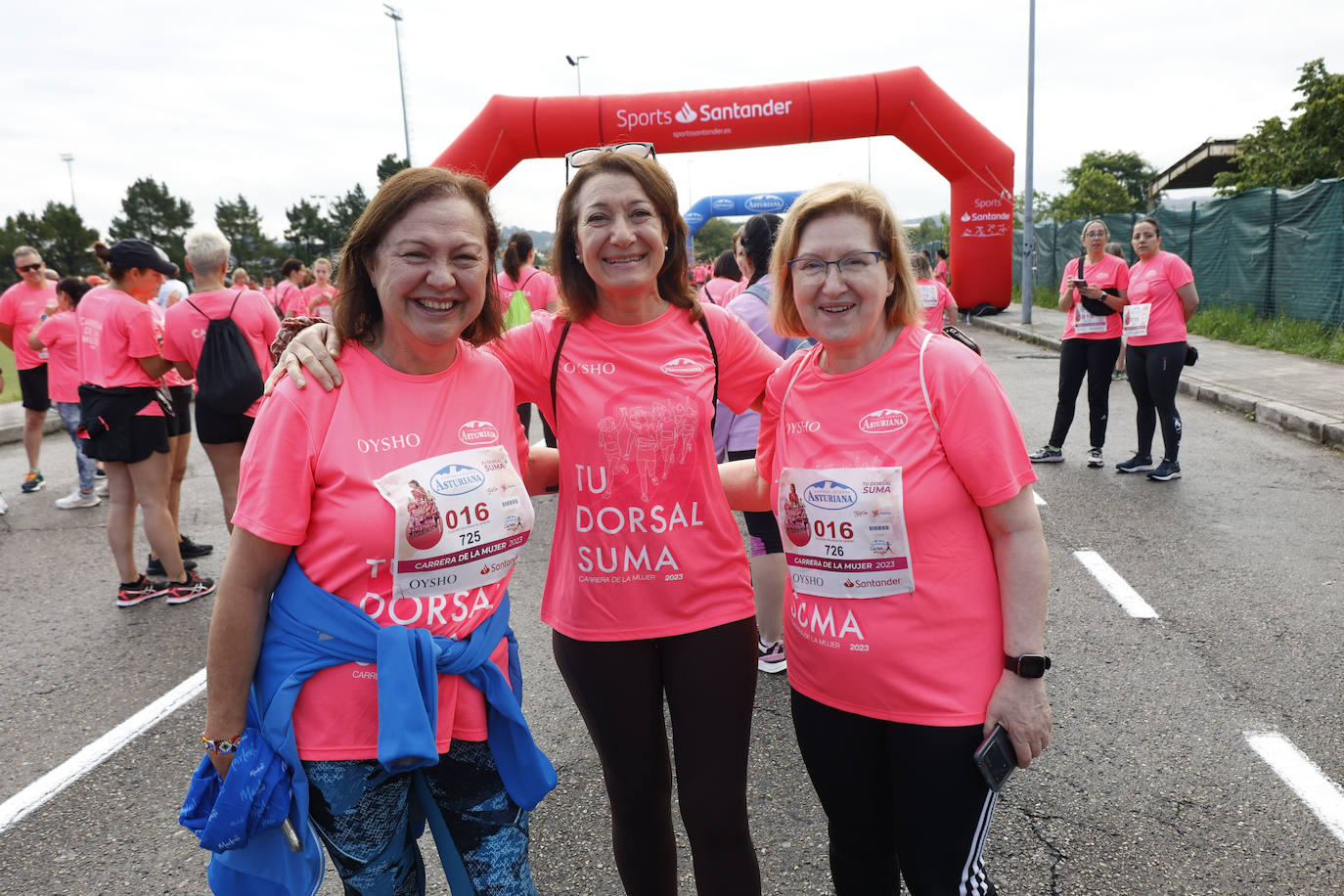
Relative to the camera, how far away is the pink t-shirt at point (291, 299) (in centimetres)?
1252

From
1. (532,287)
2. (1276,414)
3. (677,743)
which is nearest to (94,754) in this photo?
(677,743)

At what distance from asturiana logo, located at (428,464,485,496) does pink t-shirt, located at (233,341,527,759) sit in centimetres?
5

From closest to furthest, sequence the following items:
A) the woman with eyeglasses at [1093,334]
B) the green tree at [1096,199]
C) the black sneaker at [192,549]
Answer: the black sneaker at [192,549], the woman with eyeglasses at [1093,334], the green tree at [1096,199]

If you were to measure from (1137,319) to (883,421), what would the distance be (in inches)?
256

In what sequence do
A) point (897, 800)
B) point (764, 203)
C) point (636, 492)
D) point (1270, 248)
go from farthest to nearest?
point (764, 203) → point (1270, 248) → point (636, 492) → point (897, 800)

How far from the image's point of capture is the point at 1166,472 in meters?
7.04

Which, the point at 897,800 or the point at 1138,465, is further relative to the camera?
the point at 1138,465

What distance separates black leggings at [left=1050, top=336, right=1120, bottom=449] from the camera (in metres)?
7.52

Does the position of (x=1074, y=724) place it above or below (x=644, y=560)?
below

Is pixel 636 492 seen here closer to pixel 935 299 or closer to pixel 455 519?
pixel 455 519

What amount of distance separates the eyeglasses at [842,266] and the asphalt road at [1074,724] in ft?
5.82

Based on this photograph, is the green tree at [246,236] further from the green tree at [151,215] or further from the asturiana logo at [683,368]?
the asturiana logo at [683,368]

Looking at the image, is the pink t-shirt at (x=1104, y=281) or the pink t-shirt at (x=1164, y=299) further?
the pink t-shirt at (x=1104, y=281)

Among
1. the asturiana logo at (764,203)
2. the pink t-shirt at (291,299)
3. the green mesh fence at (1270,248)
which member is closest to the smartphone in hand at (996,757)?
the pink t-shirt at (291,299)
